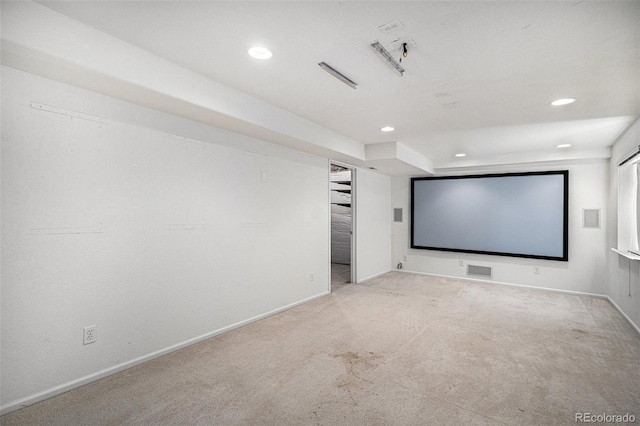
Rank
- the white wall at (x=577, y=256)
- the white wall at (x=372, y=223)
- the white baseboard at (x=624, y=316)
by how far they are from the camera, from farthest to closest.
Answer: the white wall at (x=372, y=223), the white wall at (x=577, y=256), the white baseboard at (x=624, y=316)

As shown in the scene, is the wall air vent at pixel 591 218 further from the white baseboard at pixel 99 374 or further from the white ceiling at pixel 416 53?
the white baseboard at pixel 99 374

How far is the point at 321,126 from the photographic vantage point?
4078 millimetres

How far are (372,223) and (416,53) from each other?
14.8 feet

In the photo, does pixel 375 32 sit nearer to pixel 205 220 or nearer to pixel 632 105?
pixel 205 220

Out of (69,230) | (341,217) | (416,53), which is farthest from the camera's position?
(341,217)

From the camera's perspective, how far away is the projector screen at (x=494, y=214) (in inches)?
219

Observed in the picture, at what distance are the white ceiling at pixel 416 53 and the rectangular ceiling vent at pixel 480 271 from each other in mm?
3314

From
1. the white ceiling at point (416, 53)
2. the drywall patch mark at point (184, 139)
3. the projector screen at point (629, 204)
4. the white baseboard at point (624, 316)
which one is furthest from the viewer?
the projector screen at point (629, 204)

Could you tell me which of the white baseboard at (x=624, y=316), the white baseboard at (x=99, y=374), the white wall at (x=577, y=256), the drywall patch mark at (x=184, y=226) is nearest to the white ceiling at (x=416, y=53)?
the drywall patch mark at (x=184, y=226)

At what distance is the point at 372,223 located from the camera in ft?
21.4

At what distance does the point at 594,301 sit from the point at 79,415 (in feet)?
21.5

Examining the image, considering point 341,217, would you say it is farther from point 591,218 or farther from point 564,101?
point 564,101

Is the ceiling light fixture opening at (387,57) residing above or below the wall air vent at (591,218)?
above

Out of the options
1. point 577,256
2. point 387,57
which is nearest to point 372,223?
point 577,256
